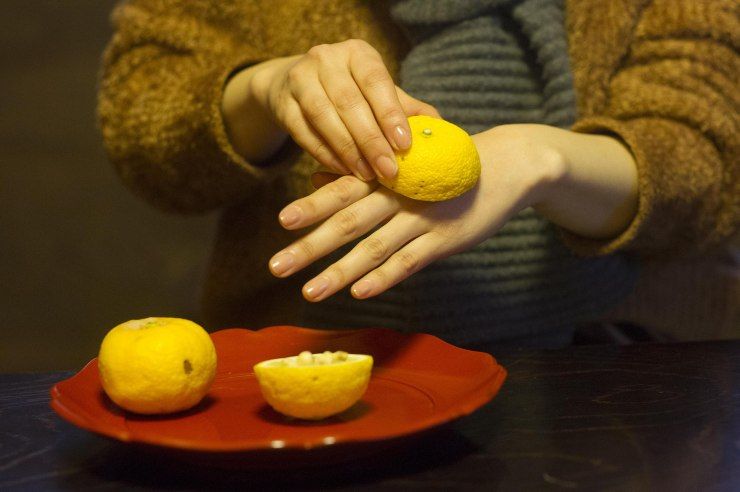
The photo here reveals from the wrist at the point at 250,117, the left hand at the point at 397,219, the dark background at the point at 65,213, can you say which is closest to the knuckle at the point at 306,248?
the left hand at the point at 397,219

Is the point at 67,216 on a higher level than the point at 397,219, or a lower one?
lower

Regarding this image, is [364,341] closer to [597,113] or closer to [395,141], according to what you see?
[395,141]

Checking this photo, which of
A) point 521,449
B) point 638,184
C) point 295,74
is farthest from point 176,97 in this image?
point 521,449

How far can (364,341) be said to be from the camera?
0.78 meters

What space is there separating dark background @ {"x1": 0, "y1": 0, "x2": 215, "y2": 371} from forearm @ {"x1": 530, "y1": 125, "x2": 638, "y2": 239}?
164cm

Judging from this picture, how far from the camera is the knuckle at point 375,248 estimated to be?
2.36 feet

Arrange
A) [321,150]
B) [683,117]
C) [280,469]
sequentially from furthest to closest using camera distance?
[683,117] < [321,150] < [280,469]

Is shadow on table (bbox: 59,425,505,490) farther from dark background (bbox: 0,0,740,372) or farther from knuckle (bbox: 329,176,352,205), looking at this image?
dark background (bbox: 0,0,740,372)

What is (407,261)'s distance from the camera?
2.39 ft

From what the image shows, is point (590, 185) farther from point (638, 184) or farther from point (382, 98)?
point (382, 98)

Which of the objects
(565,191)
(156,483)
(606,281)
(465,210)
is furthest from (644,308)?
(156,483)

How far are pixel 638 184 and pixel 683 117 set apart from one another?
0.13 metres

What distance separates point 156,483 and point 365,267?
240mm

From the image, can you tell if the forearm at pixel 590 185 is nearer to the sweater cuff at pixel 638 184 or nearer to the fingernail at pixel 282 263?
the sweater cuff at pixel 638 184
